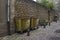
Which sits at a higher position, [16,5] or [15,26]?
[16,5]

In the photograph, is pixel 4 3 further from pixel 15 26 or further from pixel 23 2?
pixel 23 2

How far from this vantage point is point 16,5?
7.46 m

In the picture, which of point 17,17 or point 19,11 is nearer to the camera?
point 17,17

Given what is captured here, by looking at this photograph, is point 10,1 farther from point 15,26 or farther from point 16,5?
point 15,26

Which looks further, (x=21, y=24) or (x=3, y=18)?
(x=21, y=24)

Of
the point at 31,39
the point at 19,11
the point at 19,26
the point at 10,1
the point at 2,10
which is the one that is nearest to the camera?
the point at 31,39

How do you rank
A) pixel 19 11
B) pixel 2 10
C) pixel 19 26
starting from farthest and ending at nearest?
pixel 19 11
pixel 19 26
pixel 2 10

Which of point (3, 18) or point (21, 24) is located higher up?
point (3, 18)

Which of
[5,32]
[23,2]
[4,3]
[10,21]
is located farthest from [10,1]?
[23,2]

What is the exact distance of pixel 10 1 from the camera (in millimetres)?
6719

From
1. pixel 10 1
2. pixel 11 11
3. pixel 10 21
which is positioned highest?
pixel 10 1

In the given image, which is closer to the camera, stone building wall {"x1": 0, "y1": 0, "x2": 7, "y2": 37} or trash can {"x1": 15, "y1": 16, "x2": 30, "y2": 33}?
stone building wall {"x1": 0, "y1": 0, "x2": 7, "y2": 37}

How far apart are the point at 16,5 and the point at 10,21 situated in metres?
1.07

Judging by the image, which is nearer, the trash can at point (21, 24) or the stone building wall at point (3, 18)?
the stone building wall at point (3, 18)
